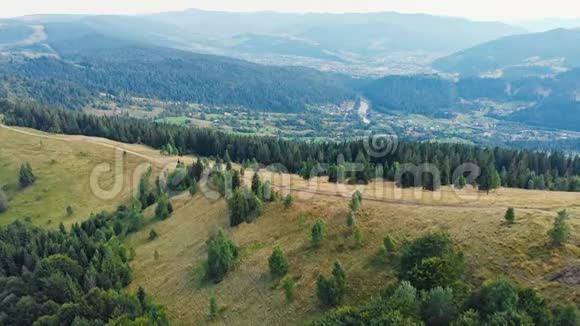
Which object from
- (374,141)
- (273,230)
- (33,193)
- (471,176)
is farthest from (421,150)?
(33,193)

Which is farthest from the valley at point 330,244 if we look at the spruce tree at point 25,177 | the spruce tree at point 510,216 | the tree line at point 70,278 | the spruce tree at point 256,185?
the spruce tree at point 25,177

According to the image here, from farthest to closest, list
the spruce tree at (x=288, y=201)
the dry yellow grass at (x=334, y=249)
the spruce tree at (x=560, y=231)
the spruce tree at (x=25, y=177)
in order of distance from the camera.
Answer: the spruce tree at (x=25, y=177) → the spruce tree at (x=288, y=201) → the dry yellow grass at (x=334, y=249) → the spruce tree at (x=560, y=231)

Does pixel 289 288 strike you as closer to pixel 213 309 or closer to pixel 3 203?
pixel 213 309

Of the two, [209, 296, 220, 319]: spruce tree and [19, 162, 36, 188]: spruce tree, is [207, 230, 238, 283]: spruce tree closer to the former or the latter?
[209, 296, 220, 319]: spruce tree

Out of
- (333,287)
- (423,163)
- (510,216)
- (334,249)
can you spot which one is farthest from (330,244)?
(423,163)

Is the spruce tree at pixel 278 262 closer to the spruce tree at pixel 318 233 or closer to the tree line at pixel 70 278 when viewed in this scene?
the spruce tree at pixel 318 233

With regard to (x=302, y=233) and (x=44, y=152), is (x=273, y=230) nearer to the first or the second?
(x=302, y=233)
